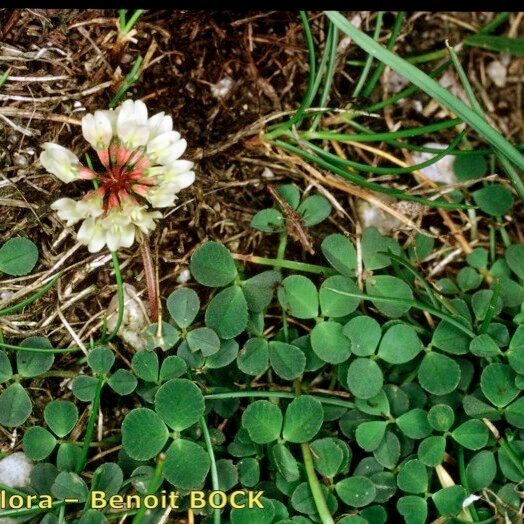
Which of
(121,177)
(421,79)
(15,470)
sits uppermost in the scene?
(421,79)

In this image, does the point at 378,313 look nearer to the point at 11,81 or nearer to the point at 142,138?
the point at 142,138

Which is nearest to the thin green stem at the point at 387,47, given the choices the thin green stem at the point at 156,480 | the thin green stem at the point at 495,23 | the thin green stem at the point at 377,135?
the thin green stem at the point at 377,135

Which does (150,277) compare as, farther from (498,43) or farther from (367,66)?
(498,43)

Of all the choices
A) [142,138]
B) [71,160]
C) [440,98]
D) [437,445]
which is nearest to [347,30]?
[440,98]

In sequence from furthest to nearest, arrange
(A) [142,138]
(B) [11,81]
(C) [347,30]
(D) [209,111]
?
(D) [209,111], (B) [11,81], (A) [142,138], (C) [347,30]

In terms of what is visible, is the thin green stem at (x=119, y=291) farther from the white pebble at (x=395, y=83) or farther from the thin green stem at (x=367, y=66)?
the white pebble at (x=395, y=83)

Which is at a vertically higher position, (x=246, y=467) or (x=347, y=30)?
(x=347, y=30)

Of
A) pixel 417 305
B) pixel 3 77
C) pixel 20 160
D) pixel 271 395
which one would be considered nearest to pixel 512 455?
pixel 417 305

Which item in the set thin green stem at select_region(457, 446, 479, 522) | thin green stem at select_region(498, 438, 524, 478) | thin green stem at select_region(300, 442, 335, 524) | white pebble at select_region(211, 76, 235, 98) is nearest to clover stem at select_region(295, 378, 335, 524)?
thin green stem at select_region(300, 442, 335, 524)
